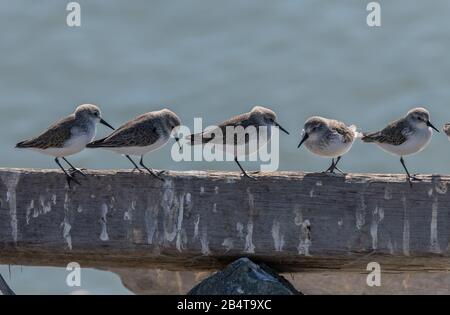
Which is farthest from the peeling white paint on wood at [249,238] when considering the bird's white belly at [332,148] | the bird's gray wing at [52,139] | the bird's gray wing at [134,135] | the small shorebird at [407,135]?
the small shorebird at [407,135]

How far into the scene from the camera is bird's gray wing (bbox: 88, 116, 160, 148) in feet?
29.6

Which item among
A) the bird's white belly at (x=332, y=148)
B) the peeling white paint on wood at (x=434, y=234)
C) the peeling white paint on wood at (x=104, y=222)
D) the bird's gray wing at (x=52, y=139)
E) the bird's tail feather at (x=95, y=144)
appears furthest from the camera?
the bird's white belly at (x=332, y=148)

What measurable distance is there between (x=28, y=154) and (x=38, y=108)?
4.16 feet

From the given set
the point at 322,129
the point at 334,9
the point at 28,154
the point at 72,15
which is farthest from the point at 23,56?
the point at 322,129

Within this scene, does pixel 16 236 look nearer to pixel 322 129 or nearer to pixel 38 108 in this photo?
pixel 322 129

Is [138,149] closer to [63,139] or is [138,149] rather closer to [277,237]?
[63,139]

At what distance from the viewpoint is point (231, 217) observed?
8.10m

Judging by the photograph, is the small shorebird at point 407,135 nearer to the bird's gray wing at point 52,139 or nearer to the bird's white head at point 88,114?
the bird's white head at point 88,114

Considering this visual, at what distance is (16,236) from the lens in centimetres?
822

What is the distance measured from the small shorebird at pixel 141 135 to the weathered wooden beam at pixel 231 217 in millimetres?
829

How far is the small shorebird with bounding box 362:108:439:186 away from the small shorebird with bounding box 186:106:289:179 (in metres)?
1.05

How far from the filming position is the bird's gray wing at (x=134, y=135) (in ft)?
29.6
